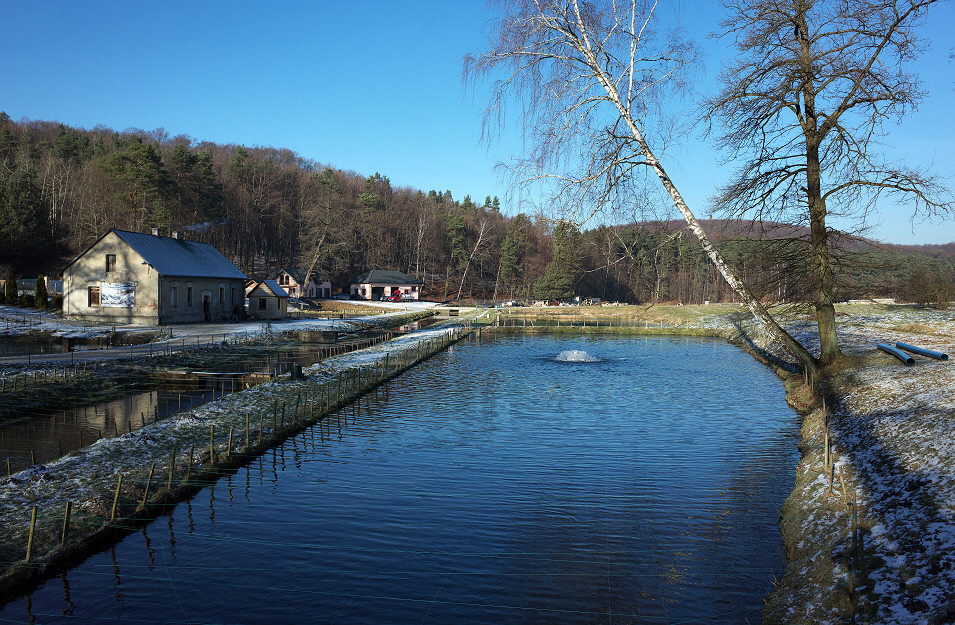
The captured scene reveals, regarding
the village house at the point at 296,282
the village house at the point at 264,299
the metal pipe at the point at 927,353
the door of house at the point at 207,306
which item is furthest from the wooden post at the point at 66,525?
the village house at the point at 296,282

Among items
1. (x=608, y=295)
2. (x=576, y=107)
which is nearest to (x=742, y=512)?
(x=576, y=107)

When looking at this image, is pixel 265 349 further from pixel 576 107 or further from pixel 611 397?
pixel 576 107

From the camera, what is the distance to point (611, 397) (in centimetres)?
2302

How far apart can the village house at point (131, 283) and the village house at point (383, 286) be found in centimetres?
4958

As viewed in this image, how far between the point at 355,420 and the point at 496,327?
41.1m

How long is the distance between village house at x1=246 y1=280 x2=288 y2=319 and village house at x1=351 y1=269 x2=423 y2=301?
41.0 m

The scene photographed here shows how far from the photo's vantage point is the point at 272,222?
10125cm

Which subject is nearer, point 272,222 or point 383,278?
point 383,278

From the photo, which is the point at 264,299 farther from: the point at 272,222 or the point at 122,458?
the point at 272,222

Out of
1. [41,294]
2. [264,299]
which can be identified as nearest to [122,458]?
[41,294]

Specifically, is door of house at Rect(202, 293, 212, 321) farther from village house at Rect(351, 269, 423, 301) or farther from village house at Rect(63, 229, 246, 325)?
village house at Rect(351, 269, 423, 301)

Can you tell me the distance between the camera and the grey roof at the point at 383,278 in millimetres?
93375

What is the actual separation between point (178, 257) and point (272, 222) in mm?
59925

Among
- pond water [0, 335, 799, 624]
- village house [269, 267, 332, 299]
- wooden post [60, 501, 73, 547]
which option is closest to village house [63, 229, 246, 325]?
pond water [0, 335, 799, 624]
